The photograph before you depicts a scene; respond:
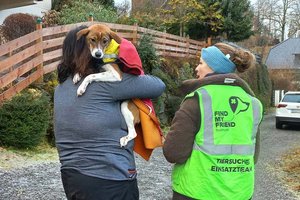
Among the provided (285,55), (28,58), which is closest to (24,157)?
(28,58)

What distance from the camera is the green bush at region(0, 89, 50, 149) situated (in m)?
7.89

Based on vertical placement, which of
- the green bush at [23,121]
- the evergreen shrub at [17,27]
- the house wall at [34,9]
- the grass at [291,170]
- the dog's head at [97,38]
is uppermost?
the house wall at [34,9]

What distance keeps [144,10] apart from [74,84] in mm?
26312

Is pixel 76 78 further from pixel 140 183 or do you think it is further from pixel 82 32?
pixel 140 183

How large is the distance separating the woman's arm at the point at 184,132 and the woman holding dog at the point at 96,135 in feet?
0.70

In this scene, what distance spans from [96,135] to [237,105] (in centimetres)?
80

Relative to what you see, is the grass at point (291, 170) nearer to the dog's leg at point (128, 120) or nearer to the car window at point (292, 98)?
the dog's leg at point (128, 120)

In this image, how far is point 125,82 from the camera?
8.00ft

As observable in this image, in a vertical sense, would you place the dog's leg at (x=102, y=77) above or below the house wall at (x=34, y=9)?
below

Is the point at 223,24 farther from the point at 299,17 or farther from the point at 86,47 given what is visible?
the point at 299,17

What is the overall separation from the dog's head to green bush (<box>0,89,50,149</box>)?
226 inches

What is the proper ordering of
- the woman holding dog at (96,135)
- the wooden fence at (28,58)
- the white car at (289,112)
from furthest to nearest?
the white car at (289,112) → the wooden fence at (28,58) → the woman holding dog at (96,135)

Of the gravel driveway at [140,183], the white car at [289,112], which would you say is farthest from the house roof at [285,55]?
the gravel driveway at [140,183]

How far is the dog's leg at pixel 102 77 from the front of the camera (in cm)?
239
